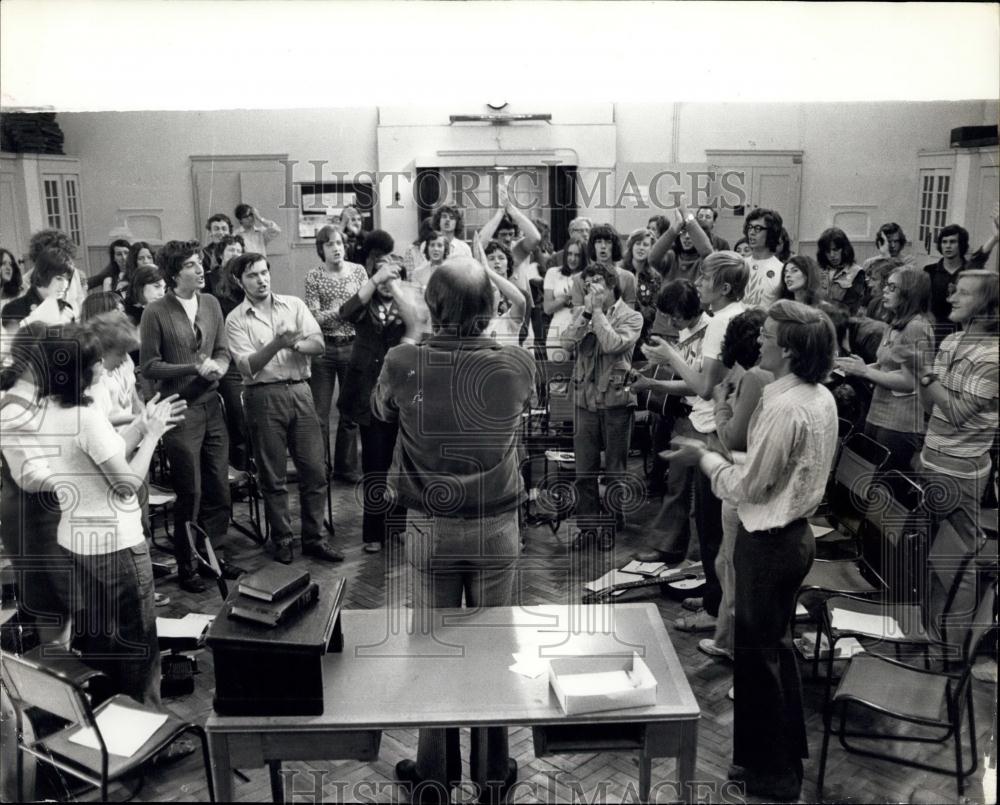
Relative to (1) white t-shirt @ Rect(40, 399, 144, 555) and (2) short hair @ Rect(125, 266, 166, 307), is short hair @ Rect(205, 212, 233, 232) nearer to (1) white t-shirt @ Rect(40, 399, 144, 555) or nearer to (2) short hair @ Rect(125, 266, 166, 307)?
(2) short hair @ Rect(125, 266, 166, 307)

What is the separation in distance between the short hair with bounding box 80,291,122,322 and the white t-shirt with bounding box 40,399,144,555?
0.44m

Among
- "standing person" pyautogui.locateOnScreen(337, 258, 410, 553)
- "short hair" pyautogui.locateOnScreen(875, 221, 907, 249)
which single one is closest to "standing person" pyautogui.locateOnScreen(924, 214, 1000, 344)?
"short hair" pyautogui.locateOnScreen(875, 221, 907, 249)

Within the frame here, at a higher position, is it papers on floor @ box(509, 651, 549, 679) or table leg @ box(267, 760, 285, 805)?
papers on floor @ box(509, 651, 549, 679)

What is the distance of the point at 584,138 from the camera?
137 inches

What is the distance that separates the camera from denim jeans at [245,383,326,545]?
4.59 m

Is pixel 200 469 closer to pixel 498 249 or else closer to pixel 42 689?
pixel 42 689

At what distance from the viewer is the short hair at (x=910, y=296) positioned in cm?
338

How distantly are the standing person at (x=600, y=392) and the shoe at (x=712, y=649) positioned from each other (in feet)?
3.37

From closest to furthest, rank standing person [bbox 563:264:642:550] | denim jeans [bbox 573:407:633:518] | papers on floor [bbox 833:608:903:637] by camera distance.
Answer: papers on floor [bbox 833:608:903:637], standing person [bbox 563:264:642:550], denim jeans [bbox 573:407:633:518]

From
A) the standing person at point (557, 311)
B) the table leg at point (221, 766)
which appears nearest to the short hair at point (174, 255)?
the standing person at point (557, 311)

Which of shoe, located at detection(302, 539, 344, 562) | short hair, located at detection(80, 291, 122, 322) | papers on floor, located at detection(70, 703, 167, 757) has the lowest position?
shoe, located at detection(302, 539, 344, 562)

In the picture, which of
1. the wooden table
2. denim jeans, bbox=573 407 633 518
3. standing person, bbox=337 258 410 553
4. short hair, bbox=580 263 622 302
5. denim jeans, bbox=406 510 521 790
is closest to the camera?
the wooden table

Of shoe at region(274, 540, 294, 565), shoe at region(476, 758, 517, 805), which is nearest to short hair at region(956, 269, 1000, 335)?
shoe at region(476, 758, 517, 805)

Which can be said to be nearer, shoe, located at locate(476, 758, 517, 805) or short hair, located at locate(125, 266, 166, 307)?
shoe, located at locate(476, 758, 517, 805)
